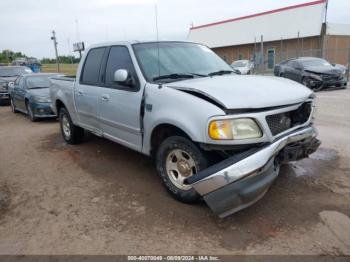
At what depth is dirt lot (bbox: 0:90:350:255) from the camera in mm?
3135

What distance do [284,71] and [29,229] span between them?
49.6 feet

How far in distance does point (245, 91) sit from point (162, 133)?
1157mm

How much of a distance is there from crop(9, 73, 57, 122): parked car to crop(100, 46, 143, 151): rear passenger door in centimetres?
539

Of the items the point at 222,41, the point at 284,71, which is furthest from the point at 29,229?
the point at 222,41

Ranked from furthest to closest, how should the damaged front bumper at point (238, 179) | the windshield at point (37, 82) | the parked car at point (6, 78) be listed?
the parked car at point (6, 78)
the windshield at point (37, 82)
the damaged front bumper at point (238, 179)

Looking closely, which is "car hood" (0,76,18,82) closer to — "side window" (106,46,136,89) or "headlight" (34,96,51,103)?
"headlight" (34,96,51,103)

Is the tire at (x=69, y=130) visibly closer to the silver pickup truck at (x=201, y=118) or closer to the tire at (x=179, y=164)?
the silver pickup truck at (x=201, y=118)

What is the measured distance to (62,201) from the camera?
13.7ft

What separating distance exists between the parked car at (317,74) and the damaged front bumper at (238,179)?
477 inches

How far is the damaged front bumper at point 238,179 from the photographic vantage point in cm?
313

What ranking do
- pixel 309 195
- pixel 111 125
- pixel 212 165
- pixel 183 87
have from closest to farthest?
1. pixel 212 165
2. pixel 183 87
3. pixel 309 195
4. pixel 111 125

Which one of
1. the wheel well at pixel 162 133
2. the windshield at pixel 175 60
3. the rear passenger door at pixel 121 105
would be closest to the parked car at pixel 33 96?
the rear passenger door at pixel 121 105

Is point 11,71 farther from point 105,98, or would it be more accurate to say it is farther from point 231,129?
point 231,129

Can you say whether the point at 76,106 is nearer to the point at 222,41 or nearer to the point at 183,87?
the point at 183,87
